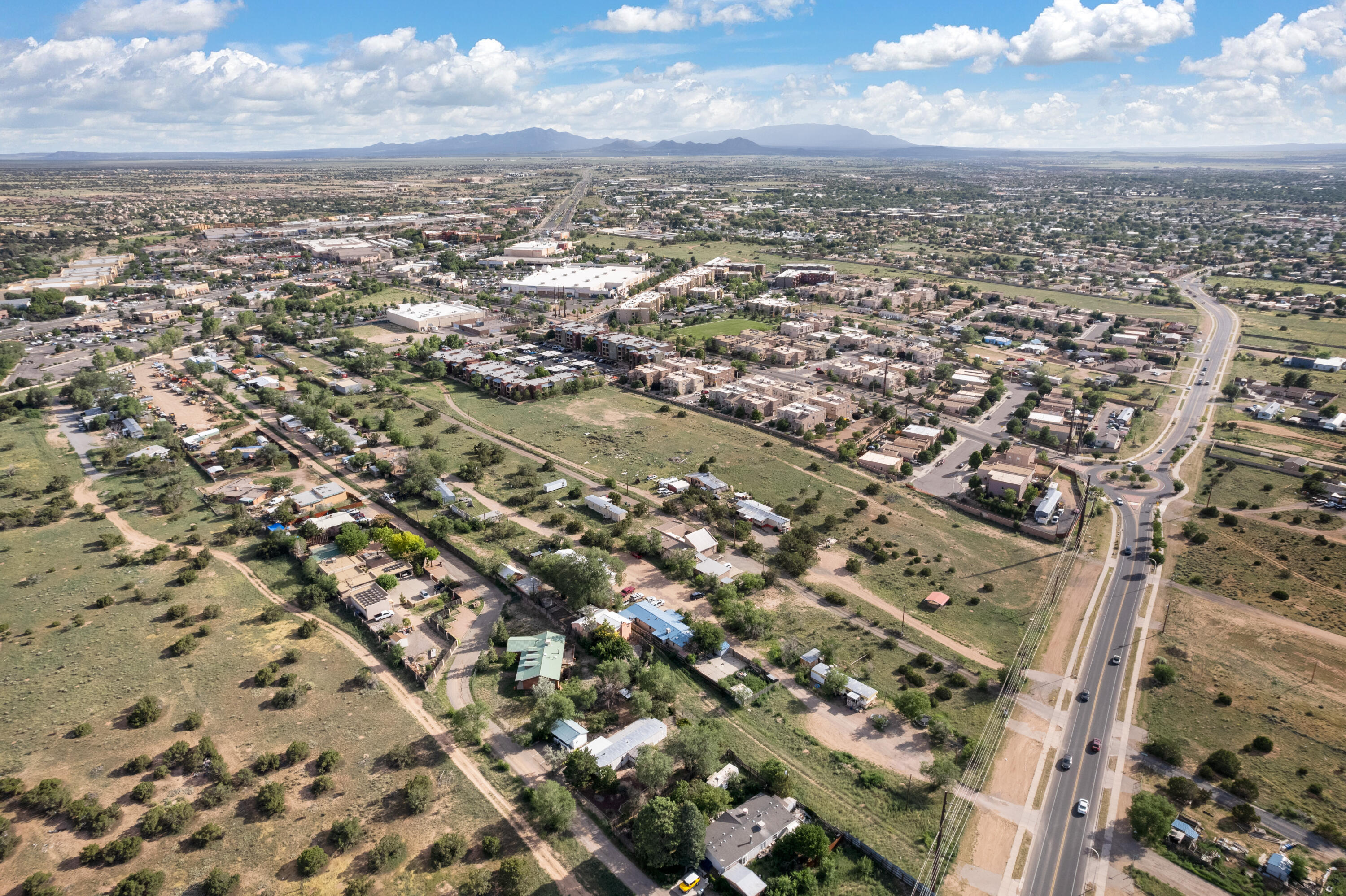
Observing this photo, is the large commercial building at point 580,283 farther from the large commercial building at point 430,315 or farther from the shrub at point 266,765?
the shrub at point 266,765

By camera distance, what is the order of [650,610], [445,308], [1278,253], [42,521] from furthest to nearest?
[1278,253] < [445,308] < [42,521] < [650,610]

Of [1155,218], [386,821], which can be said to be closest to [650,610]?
[386,821]

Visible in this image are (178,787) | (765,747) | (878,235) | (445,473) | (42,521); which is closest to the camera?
(178,787)

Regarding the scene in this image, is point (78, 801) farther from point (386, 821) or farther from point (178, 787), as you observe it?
point (386, 821)

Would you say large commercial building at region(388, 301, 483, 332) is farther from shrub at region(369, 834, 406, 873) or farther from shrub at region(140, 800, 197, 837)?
shrub at region(369, 834, 406, 873)

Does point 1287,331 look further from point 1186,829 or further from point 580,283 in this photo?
point 580,283

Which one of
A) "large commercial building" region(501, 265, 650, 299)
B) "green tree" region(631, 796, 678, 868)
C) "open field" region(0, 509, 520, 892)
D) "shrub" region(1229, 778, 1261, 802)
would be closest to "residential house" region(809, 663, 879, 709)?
"green tree" region(631, 796, 678, 868)

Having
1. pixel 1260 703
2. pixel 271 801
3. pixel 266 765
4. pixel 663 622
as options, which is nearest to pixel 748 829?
pixel 663 622
